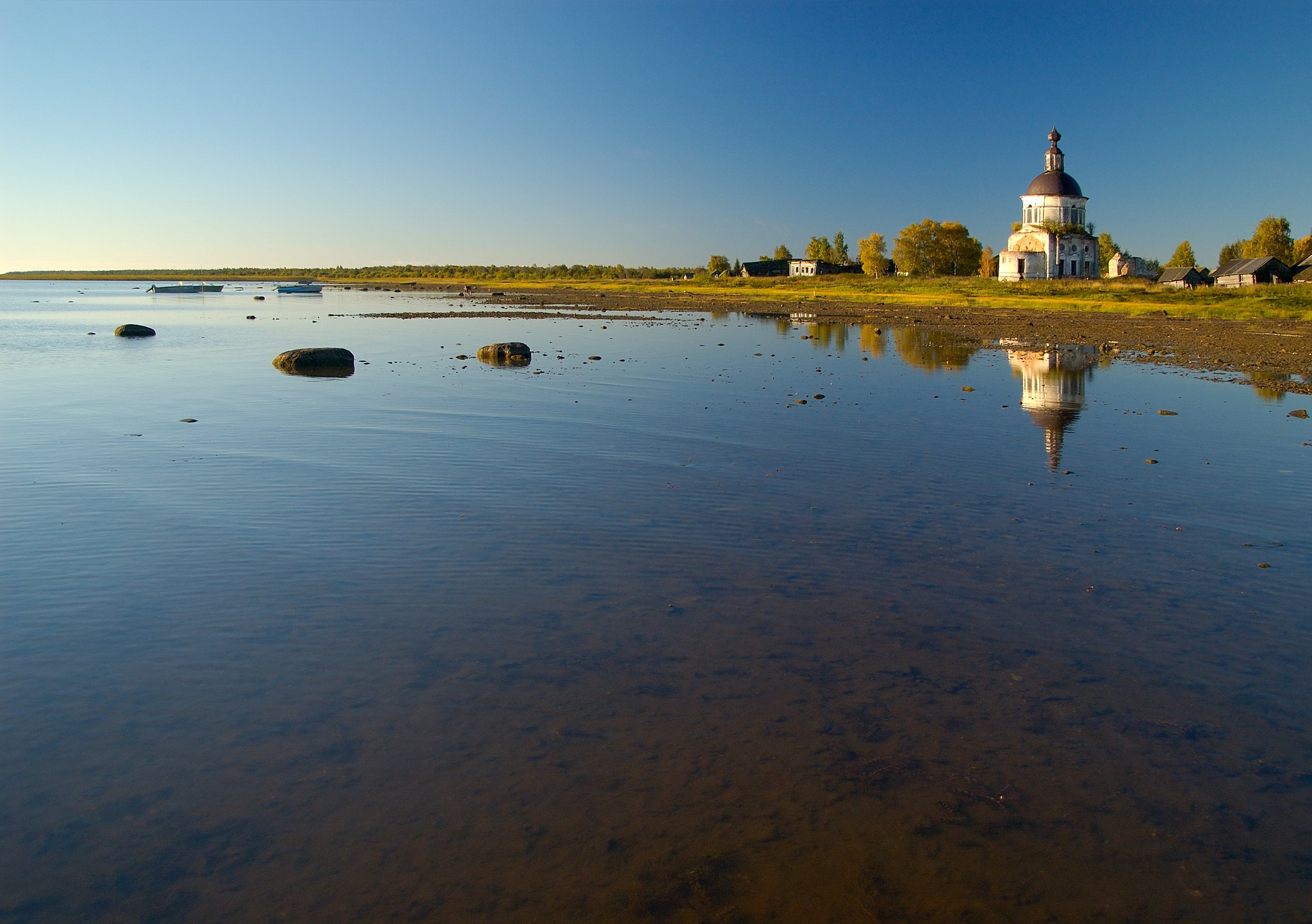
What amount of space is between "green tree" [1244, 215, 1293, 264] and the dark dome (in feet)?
103

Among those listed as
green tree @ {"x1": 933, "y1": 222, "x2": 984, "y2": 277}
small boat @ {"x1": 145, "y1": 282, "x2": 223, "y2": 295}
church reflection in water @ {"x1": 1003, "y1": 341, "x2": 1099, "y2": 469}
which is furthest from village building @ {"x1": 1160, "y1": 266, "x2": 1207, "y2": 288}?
small boat @ {"x1": 145, "y1": 282, "x2": 223, "y2": 295}

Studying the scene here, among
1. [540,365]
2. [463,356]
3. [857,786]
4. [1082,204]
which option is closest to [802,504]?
[857,786]

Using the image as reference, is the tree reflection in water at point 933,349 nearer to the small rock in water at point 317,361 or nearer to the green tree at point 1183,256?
the small rock in water at point 317,361

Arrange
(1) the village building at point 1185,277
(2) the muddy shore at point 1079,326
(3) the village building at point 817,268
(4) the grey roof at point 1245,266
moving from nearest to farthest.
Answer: (2) the muddy shore at point 1079,326
(4) the grey roof at point 1245,266
(1) the village building at point 1185,277
(3) the village building at point 817,268

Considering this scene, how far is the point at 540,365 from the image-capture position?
33438 millimetres

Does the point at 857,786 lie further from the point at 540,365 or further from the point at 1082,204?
the point at 1082,204

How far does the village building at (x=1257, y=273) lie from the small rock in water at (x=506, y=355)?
88.7m

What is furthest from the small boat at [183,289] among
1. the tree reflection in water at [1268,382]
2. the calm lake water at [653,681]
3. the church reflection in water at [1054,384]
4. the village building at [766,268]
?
the tree reflection in water at [1268,382]

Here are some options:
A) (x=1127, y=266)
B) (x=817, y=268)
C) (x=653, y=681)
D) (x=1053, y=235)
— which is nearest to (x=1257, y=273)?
(x=1053, y=235)

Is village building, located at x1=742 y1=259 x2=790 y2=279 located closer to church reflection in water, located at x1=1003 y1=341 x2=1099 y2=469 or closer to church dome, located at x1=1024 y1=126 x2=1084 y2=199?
church dome, located at x1=1024 y1=126 x2=1084 y2=199

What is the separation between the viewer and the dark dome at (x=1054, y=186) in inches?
4473

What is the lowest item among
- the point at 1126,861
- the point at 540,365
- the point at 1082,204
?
the point at 1126,861

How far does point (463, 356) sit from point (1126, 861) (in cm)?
3459

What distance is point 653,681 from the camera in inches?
309
